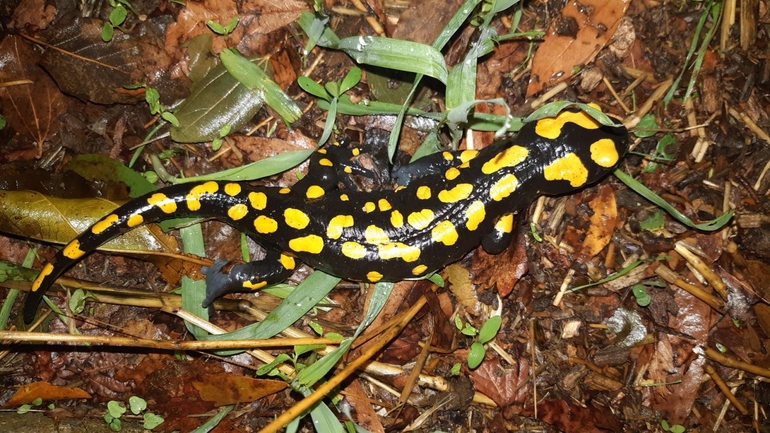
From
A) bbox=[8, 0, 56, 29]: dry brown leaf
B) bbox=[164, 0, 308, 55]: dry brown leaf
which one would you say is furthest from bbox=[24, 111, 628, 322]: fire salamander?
bbox=[8, 0, 56, 29]: dry brown leaf

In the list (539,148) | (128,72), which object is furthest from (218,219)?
(539,148)

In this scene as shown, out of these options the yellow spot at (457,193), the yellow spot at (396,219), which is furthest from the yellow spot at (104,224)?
the yellow spot at (457,193)

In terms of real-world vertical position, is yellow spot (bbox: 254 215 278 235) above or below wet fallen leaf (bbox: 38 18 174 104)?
below

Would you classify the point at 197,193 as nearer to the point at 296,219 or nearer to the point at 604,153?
the point at 296,219

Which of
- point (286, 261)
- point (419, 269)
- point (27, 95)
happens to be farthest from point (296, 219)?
point (27, 95)

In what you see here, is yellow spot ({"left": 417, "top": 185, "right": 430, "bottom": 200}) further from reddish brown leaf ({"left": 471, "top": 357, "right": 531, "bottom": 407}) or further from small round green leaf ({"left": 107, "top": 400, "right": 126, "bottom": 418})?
small round green leaf ({"left": 107, "top": 400, "right": 126, "bottom": 418})
